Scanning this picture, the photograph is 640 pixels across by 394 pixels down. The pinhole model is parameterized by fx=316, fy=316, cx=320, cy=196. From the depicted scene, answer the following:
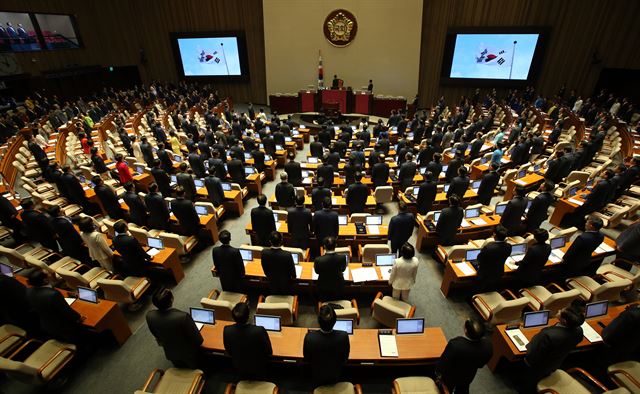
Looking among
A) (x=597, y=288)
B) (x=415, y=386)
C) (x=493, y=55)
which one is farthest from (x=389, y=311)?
(x=493, y=55)

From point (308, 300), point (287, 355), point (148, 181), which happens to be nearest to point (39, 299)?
point (287, 355)

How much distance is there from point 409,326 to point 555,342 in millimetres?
1501

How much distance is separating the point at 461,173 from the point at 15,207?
33.2ft

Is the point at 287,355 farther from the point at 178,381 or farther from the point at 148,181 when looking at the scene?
the point at 148,181

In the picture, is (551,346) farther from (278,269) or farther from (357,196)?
(357,196)

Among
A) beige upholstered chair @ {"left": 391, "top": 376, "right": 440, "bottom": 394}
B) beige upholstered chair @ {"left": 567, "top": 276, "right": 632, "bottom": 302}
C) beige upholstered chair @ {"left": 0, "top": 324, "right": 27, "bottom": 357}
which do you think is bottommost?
beige upholstered chair @ {"left": 0, "top": 324, "right": 27, "bottom": 357}

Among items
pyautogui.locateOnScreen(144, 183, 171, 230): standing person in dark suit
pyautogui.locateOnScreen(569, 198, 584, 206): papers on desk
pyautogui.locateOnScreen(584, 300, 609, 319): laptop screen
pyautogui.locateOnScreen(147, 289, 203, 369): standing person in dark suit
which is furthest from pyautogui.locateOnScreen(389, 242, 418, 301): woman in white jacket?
pyautogui.locateOnScreen(569, 198, 584, 206): papers on desk

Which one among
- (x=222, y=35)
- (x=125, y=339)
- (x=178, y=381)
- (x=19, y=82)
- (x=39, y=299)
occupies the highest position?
(x=222, y=35)

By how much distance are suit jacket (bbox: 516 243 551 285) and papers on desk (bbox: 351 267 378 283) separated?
2.28m

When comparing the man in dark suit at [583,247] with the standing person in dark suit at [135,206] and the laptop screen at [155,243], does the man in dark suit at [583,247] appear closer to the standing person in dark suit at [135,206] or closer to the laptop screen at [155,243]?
the laptop screen at [155,243]

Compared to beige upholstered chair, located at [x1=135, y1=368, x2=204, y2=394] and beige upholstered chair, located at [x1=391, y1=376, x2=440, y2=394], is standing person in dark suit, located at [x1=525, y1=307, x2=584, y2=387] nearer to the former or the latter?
beige upholstered chair, located at [x1=391, y1=376, x2=440, y2=394]

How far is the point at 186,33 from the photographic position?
2088 cm

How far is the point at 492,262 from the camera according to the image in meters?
4.73

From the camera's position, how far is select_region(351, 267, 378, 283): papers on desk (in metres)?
4.97
